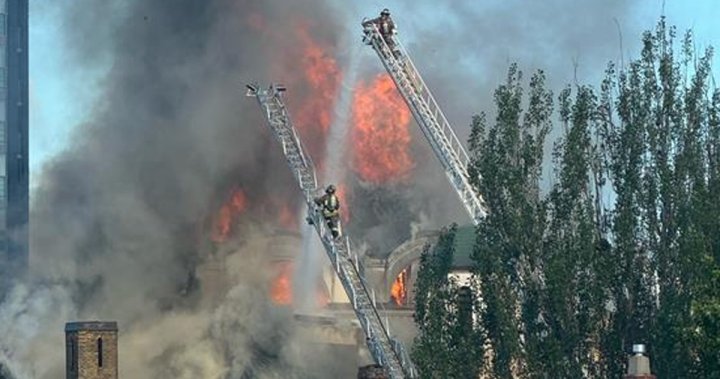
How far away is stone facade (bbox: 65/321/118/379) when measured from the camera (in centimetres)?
3612

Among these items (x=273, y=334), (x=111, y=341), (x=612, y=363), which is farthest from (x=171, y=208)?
(x=612, y=363)

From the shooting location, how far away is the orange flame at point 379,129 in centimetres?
5759

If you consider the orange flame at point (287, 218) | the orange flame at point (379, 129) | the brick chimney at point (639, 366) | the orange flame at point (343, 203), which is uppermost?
the orange flame at point (379, 129)

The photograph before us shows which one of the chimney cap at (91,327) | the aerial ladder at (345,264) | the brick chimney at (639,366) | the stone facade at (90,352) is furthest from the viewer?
the aerial ladder at (345,264)

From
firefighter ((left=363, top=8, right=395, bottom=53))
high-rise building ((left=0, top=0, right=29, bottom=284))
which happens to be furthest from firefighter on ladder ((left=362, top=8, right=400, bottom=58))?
high-rise building ((left=0, top=0, right=29, bottom=284))

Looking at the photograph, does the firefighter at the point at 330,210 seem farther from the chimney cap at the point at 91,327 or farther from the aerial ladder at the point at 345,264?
the chimney cap at the point at 91,327

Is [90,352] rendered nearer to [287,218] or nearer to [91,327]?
[91,327]

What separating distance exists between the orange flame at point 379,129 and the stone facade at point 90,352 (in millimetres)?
22160

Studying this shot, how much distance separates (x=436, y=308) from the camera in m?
34.0

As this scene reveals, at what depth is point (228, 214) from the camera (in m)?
52.2

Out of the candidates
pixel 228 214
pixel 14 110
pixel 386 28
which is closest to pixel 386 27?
pixel 386 28

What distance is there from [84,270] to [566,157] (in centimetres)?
2157

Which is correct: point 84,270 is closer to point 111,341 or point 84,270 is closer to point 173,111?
point 173,111

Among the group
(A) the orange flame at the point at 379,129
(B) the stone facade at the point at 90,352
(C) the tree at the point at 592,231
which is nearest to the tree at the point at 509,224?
(C) the tree at the point at 592,231
